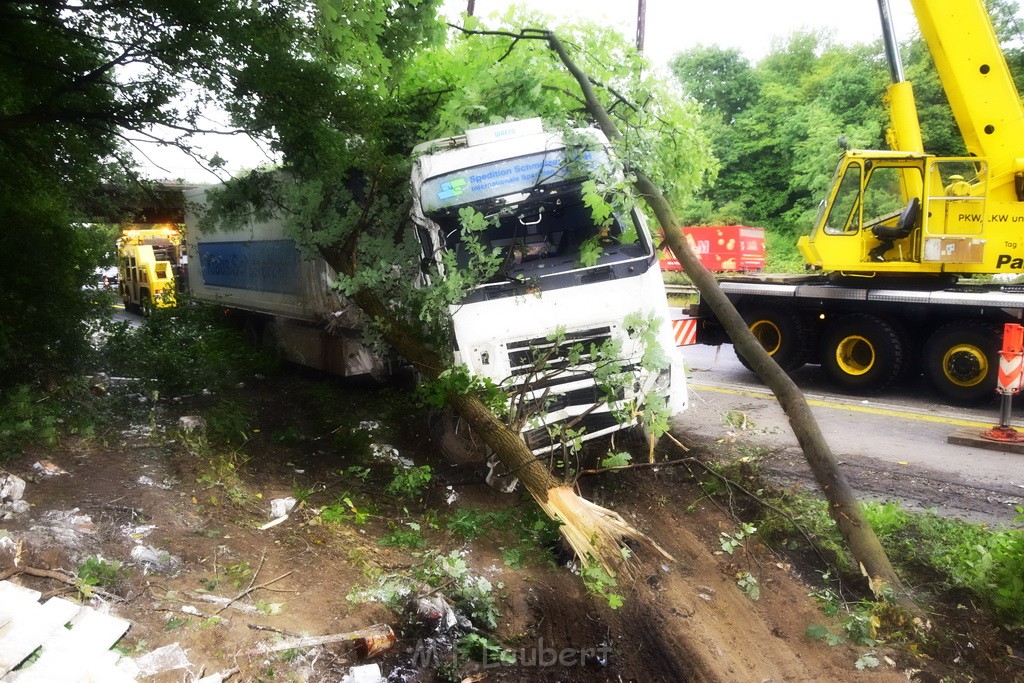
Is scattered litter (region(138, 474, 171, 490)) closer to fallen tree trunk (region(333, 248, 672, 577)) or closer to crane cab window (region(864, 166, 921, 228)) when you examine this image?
fallen tree trunk (region(333, 248, 672, 577))

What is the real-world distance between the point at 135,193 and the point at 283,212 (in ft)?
4.36

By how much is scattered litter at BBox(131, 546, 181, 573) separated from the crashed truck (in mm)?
2362

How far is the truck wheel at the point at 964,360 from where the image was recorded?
802 centimetres

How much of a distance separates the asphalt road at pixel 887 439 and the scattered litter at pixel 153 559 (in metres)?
4.17

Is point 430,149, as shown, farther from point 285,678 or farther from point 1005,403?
point 1005,403

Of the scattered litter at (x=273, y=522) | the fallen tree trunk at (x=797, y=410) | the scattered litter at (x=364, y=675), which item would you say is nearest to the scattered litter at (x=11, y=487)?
the scattered litter at (x=273, y=522)

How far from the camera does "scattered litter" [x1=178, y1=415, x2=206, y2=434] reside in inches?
260

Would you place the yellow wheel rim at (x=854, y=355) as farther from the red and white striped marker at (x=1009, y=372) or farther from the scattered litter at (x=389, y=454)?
the scattered litter at (x=389, y=454)

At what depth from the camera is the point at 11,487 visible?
4.79m

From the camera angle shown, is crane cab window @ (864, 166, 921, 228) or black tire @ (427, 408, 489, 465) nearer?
black tire @ (427, 408, 489, 465)

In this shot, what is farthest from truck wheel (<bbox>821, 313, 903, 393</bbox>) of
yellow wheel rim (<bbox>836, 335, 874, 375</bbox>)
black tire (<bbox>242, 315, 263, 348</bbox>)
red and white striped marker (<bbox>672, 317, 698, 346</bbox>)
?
black tire (<bbox>242, 315, 263, 348</bbox>)

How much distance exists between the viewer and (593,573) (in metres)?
4.38

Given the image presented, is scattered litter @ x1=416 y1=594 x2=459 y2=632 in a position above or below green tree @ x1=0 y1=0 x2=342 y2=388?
below

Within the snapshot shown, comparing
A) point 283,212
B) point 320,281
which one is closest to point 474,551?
point 283,212
